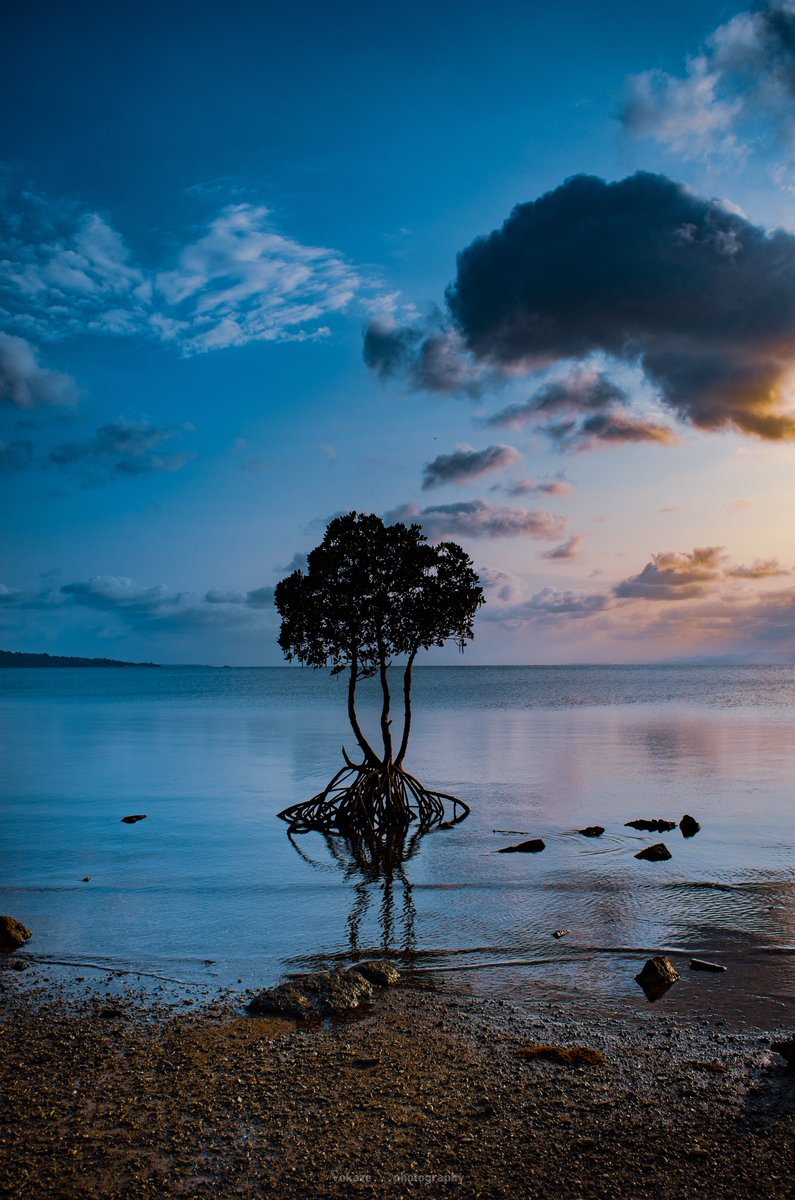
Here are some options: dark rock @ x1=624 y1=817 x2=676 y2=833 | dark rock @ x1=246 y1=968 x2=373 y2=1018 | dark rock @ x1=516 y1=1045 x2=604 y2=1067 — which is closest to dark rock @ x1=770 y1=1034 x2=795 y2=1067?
dark rock @ x1=516 y1=1045 x2=604 y2=1067

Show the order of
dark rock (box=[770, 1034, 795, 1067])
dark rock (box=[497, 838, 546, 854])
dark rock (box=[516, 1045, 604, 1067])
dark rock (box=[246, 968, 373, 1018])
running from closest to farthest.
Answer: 1. dark rock (box=[770, 1034, 795, 1067])
2. dark rock (box=[516, 1045, 604, 1067])
3. dark rock (box=[246, 968, 373, 1018])
4. dark rock (box=[497, 838, 546, 854])

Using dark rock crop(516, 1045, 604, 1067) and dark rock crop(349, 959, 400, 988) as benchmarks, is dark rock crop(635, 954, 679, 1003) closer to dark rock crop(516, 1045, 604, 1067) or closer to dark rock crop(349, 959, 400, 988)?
dark rock crop(516, 1045, 604, 1067)

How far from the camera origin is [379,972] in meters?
12.9

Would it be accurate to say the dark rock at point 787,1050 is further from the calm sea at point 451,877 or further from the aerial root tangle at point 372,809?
the aerial root tangle at point 372,809

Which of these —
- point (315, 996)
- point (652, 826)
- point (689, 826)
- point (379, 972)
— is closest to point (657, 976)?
point (379, 972)

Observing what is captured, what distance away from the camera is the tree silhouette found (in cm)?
2623

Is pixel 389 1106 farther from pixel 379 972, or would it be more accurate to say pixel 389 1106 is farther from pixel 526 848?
pixel 526 848

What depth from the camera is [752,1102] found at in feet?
29.1

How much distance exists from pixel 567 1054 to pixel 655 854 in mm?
13302

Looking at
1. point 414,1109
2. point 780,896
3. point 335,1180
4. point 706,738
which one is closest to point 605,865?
point 780,896

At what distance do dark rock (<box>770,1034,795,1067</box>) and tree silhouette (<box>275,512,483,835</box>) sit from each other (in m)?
16.6

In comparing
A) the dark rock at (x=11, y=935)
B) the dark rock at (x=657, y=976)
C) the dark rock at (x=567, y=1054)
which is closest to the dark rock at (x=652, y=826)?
the dark rock at (x=657, y=976)

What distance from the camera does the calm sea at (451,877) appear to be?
14.1 metres

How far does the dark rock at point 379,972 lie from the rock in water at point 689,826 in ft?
50.4
